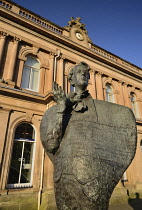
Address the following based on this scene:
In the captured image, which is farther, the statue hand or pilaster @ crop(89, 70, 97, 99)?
pilaster @ crop(89, 70, 97, 99)

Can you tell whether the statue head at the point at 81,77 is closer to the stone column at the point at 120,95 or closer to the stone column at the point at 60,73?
the stone column at the point at 60,73

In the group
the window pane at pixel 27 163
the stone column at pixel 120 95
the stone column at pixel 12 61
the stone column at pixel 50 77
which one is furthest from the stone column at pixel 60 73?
the stone column at pixel 120 95

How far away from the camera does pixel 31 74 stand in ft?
28.5

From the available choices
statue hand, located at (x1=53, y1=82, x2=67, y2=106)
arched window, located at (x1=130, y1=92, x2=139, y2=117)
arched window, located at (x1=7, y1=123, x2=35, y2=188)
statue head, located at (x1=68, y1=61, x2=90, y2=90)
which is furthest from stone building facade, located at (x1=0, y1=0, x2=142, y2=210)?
statue hand, located at (x1=53, y1=82, x2=67, y2=106)

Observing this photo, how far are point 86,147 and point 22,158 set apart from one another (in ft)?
20.7

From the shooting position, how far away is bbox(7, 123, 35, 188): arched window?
6222 millimetres

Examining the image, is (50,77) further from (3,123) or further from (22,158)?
(22,158)

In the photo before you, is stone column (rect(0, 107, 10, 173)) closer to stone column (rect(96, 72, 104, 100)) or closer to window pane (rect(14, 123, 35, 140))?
window pane (rect(14, 123, 35, 140))

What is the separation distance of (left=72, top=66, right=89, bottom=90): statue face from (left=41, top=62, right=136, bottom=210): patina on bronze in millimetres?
22

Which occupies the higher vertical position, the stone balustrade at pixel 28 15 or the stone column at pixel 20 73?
the stone balustrade at pixel 28 15

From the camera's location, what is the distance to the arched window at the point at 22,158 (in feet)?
20.4

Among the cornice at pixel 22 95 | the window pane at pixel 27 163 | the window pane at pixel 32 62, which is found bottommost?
the window pane at pixel 27 163

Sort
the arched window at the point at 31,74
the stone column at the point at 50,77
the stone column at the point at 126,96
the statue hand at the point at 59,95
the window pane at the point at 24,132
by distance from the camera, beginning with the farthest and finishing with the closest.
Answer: the stone column at the point at 126,96, the stone column at the point at 50,77, the arched window at the point at 31,74, the window pane at the point at 24,132, the statue hand at the point at 59,95

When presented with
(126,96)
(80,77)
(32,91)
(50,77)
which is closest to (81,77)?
(80,77)
